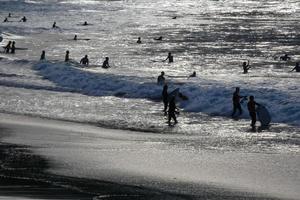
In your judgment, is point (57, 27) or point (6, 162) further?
point (57, 27)

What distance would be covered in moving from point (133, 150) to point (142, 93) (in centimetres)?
1452

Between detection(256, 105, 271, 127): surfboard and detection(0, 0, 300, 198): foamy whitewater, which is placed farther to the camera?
detection(256, 105, 271, 127): surfboard

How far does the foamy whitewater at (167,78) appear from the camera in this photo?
24.4 meters

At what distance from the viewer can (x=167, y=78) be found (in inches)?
1501

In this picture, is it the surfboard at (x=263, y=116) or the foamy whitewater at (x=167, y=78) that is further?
the surfboard at (x=263, y=116)

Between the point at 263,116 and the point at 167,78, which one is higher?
the point at 167,78

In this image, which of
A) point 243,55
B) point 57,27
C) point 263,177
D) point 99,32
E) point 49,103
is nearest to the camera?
point 263,177

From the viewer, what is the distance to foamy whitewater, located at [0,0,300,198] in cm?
2439

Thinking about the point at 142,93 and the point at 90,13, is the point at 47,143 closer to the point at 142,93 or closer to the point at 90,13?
the point at 142,93

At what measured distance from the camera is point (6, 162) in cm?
1688

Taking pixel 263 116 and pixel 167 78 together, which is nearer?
pixel 263 116

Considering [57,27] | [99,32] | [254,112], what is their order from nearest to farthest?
1. [254,112]
2. [99,32]
3. [57,27]

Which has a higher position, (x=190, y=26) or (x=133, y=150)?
(x=190, y=26)

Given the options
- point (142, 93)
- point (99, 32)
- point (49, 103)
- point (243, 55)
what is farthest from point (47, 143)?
point (99, 32)
